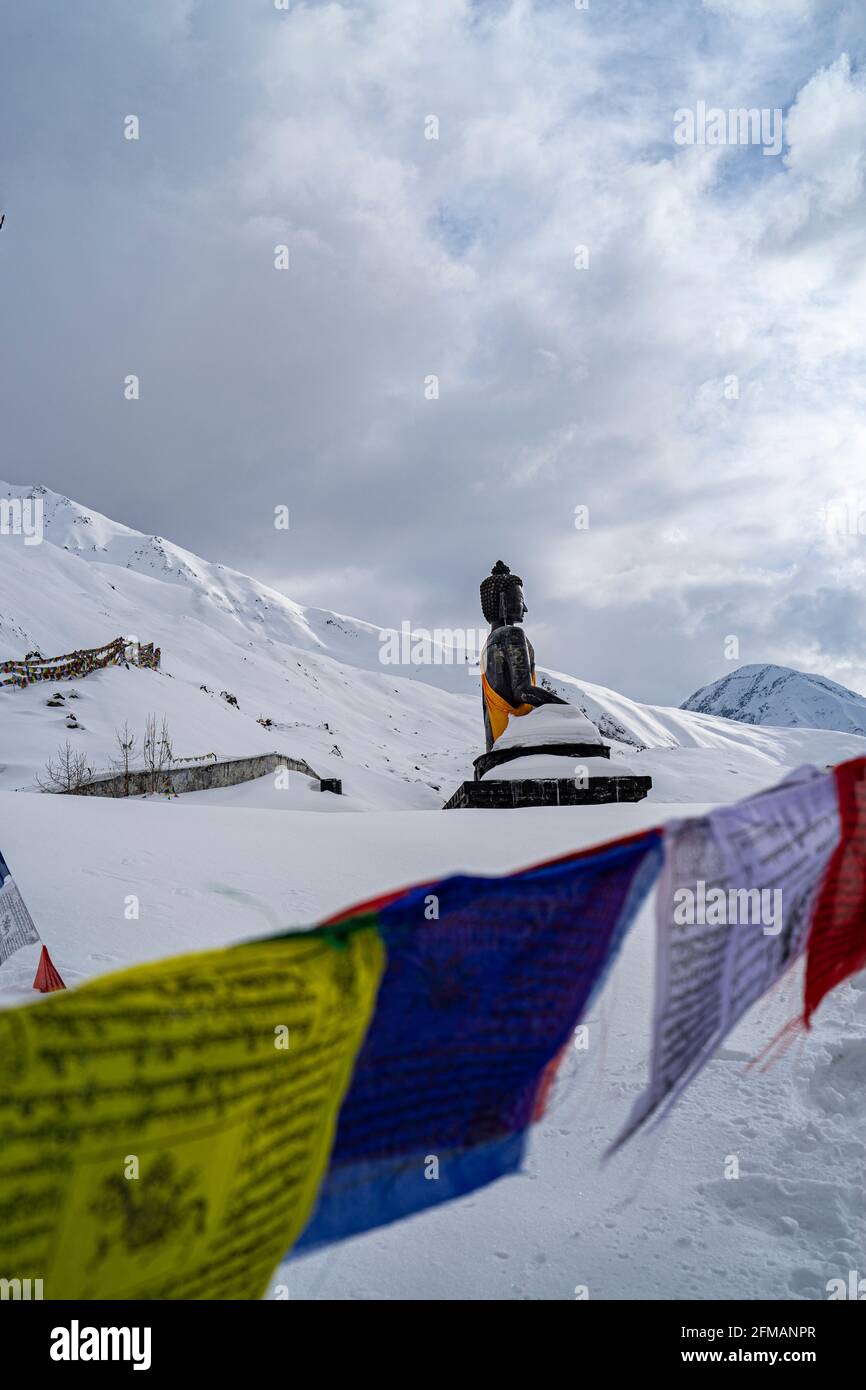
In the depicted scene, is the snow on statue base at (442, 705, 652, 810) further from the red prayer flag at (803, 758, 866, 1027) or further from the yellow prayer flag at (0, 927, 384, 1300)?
the yellow prayer flag at (0, 927, 384, 1300)

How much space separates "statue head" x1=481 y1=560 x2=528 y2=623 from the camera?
15797 mm

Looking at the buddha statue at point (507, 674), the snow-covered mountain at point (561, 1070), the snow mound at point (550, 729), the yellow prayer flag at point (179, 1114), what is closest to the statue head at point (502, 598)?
the buddha statue at point (507, 674)

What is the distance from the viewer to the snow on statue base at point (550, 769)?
12406 mm

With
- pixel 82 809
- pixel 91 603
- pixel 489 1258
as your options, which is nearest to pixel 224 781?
pixel 82 809

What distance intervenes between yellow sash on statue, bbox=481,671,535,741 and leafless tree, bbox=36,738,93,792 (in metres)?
8.25

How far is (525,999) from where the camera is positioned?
1.52 meters

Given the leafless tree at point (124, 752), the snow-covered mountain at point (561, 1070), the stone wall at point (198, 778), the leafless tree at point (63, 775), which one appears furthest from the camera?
the leafless tree at point (124, 752)

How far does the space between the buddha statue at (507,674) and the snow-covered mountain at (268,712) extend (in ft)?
17.6

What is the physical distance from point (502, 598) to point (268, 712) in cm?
2520

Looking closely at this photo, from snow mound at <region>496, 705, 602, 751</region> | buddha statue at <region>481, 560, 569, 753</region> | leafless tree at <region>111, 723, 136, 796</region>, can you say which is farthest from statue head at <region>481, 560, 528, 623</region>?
leafless tree at <region>111, 723, 136, 796</region>

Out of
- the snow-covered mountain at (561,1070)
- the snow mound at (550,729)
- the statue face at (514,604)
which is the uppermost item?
the statue face at (514,604)

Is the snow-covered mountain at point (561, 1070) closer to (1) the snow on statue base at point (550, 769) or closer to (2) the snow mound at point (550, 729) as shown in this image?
(1) the snow on statue base at point (550, 769)
